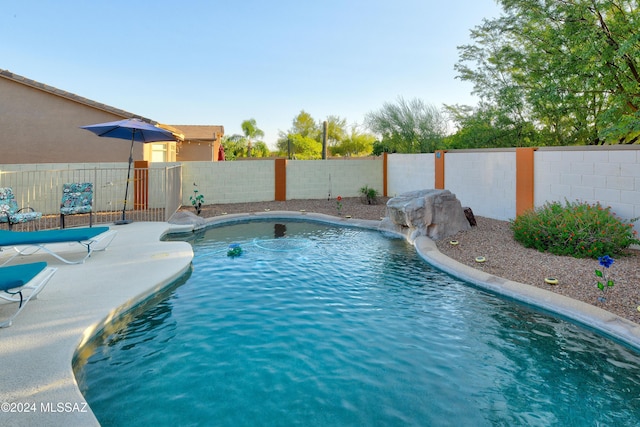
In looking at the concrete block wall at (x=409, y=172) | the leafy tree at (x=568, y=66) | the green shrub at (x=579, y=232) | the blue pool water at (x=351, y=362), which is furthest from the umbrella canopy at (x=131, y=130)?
the leafy tree at (x=568, y=66)

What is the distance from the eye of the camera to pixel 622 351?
4098 mm

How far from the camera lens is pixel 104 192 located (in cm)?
1290

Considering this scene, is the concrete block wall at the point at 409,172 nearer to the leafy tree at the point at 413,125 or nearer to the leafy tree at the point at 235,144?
the leafy tree at the point at 413,125

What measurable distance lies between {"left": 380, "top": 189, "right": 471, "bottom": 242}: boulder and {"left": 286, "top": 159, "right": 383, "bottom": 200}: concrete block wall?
703 centimetres

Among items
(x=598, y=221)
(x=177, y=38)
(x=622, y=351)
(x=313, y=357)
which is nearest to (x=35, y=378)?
(x=313, y=357)

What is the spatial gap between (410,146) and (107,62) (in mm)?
16359

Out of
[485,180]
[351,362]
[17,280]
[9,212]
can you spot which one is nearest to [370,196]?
[485,180]

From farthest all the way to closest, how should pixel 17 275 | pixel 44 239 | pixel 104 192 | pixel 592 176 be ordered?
1. pixel 104 192
2. pixel 592 176
3. pixel 44 239
4. pixel 17 275

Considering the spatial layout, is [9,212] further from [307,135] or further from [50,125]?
[307,135]

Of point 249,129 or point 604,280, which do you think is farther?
point 249,129

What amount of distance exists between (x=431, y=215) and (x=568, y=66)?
5.55 meters

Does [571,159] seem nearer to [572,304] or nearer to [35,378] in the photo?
[572,304]

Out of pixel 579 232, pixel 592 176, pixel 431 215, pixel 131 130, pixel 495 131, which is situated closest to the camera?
pixel 579 232

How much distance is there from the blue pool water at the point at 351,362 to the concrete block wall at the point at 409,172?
8.45 m
